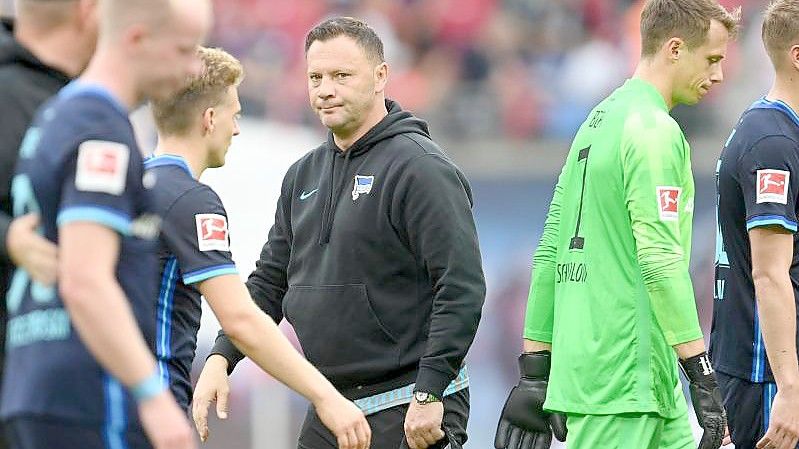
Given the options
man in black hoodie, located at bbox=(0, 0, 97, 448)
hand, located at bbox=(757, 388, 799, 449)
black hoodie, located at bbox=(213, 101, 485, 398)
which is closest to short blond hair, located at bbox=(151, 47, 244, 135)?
black hoodie, located at bbox=(213, 101, 485, 398)

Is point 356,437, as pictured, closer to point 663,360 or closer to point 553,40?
point 663,360

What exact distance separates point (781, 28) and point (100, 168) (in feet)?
11.5

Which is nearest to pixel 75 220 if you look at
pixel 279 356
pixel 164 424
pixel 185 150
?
pixel 164 424

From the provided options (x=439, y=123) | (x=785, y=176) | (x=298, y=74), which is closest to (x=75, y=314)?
(x=785, y=176)

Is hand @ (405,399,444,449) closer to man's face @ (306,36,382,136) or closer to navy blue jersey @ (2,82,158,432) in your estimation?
man's face @ (306,36,382,136)

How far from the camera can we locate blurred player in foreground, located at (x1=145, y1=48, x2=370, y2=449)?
4.41 meters

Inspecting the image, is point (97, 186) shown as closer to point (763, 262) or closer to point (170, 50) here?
point (170, 50)

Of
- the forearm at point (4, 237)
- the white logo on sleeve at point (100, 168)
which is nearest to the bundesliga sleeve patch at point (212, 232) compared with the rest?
the forearm at point (4, 237)

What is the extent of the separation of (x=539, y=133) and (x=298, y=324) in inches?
317

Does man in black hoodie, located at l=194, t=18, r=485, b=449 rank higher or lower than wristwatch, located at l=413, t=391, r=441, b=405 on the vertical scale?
higher

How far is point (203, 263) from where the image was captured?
189 inches

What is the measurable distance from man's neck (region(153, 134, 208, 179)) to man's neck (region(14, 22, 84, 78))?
1085mm

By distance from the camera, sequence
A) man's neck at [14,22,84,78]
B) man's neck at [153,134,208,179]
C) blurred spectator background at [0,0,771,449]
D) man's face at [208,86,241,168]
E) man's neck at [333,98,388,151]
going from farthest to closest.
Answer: blurred spectator background at [0,0,771,449]
man's neck at [333,98,388,151]
man's face at [208,86,241,168]
man's neck at [153,134,208,179]
man's neck at [14,22,84,78]

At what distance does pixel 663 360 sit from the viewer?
5617mm
